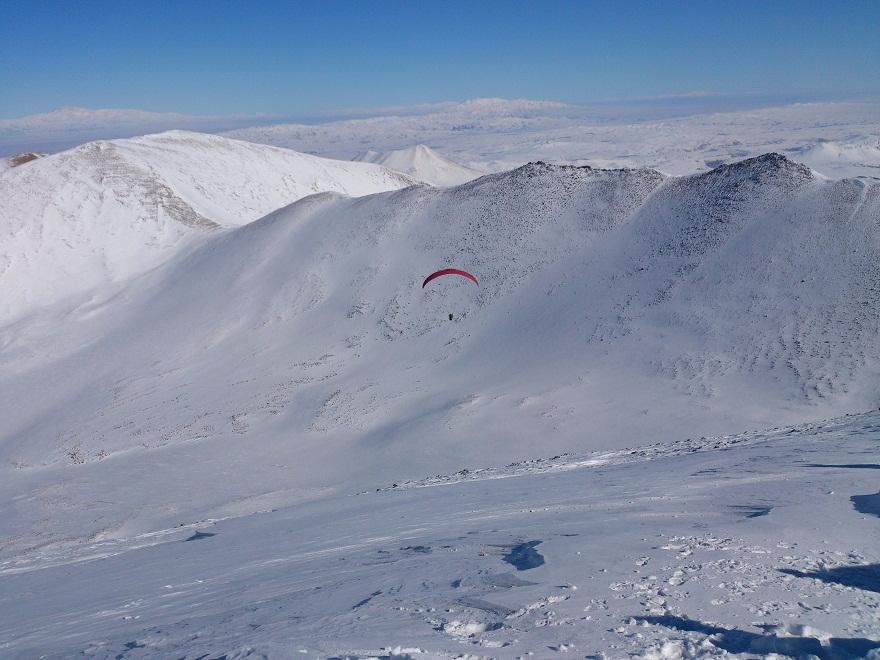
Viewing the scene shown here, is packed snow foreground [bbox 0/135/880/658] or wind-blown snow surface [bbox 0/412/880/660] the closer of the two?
wind-blown snow surface [bbox 0/412/880/660]

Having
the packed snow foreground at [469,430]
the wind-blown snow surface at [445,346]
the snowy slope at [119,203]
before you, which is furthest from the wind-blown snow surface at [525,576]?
the snowy slope at [119,203]

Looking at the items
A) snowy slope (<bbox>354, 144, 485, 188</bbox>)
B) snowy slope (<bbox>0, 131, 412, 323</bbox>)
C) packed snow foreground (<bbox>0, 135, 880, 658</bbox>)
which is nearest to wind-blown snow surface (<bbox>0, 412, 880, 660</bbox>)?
packed snow foreground (<bbox>0, 135, 880, 658</bbox>)

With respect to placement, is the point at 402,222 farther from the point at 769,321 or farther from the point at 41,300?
the point at 41,300

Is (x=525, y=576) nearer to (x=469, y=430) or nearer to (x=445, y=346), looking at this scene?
(x=469, y=430)

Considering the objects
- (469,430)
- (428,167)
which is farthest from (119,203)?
(428,167)

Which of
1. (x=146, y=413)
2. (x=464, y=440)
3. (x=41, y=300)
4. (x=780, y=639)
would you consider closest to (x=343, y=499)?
(x=464, y=440)

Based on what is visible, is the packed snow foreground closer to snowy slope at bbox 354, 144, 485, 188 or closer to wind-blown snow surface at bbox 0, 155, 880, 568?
wind-blown snow surface at bbox 0, 155, 880, 568
